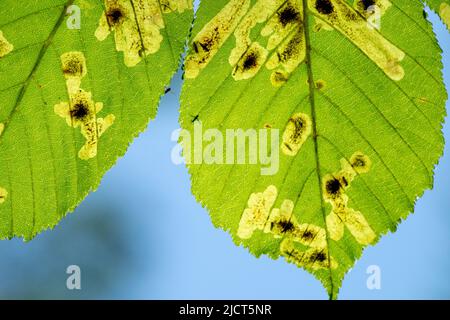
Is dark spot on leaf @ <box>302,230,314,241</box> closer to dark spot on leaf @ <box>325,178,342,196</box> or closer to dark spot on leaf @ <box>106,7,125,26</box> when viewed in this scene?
dark spot on leaf @ <box>325,178,342,196</box>

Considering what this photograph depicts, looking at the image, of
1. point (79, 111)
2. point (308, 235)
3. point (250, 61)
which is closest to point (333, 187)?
point (308, 235)

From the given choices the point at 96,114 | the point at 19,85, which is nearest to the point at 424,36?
the point at 96,114

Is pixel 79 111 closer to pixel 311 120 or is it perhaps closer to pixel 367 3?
pixel 311 120

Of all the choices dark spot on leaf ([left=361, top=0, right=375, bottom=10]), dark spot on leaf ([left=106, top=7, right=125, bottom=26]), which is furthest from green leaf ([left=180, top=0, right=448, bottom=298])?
dark spot on leaf ([left=106, top=7, right=125, bottom=26])

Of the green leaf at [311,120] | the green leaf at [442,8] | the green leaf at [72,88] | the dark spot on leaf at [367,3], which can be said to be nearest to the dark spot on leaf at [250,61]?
the green leaf at [311,120]

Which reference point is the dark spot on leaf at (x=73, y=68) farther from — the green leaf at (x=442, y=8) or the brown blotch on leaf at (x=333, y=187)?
the green leaf at (x=442, y=8)

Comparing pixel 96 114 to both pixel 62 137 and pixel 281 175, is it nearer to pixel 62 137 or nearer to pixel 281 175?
pixel 62 137

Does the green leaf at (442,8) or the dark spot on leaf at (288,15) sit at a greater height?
the dark spot on leaf at (288,15)
